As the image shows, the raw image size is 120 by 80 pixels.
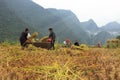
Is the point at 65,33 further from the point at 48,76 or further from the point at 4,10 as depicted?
the point at 48,76

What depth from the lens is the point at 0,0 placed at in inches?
5837

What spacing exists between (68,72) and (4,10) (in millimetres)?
139542

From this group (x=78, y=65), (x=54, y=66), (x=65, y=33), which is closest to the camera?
(x=54, y=66)

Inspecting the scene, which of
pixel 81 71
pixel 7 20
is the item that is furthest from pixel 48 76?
pixel 7 20

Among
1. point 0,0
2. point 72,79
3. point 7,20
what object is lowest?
point 72,79

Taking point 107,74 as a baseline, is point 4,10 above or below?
above

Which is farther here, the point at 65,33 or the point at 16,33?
the point at 65,33

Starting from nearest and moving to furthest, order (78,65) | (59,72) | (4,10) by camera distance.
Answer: (59,72) < (78,65) < (4,10)

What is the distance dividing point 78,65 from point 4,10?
456 feet

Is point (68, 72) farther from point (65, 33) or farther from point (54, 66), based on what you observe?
point (65, 33)

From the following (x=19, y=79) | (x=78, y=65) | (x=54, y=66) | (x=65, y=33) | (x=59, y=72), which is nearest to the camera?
(x=19, y=79)

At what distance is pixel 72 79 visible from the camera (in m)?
3.35

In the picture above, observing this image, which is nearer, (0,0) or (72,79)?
(72,79)

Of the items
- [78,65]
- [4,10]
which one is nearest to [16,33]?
[4,10]
